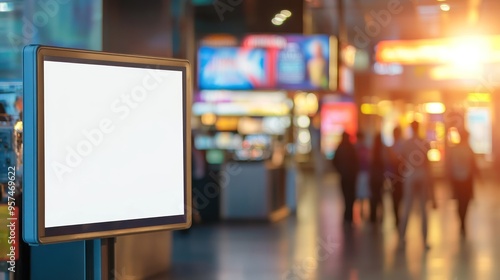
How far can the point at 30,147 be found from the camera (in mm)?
3271

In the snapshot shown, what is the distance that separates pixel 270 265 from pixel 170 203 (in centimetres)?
520

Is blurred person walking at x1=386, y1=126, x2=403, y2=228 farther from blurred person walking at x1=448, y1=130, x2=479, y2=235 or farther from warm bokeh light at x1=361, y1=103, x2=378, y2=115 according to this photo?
warm bokeh light at x1=361, y1=103, x2=378, y2=115

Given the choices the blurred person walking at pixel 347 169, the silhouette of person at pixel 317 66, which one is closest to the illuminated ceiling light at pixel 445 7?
the silhouette of person at pixel 317 66

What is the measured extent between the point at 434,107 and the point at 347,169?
38.8 ft

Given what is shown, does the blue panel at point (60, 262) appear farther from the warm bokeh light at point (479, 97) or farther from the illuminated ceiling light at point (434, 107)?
the warm bokeh light at point (479, 97)

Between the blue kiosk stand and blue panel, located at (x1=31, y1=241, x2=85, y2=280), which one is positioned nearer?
the blue kiosk stand

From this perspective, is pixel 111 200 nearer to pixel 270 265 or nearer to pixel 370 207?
pixel 270 265

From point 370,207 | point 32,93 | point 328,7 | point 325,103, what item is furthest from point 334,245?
point 325,103

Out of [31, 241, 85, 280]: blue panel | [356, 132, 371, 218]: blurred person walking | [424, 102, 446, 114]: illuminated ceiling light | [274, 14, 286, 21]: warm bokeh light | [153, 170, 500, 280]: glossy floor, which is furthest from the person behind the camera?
[424, 102, 446, 114]: illuminated ceiling light

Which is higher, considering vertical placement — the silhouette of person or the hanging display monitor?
the silhouette of person

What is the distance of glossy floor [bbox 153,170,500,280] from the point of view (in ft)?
27.3

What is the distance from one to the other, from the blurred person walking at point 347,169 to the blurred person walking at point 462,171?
2.28 meters

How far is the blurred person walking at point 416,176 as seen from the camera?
10570 millimetres

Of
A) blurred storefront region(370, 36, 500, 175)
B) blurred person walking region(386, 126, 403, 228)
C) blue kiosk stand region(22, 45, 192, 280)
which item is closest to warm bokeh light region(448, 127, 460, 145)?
blurred person walking region(386, 126, 403, 228)
